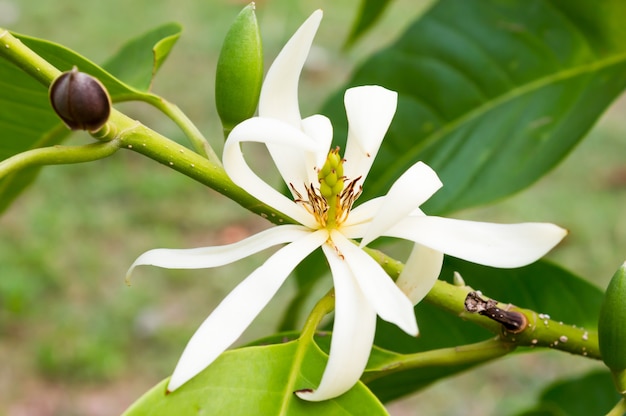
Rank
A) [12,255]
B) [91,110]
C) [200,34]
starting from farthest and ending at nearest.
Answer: [200,34], [12,255], [91,110]

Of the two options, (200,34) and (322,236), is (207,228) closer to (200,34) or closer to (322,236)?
(200,34)

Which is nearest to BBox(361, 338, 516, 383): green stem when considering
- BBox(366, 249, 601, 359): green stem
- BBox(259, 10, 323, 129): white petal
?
BBox(366, 249, 601, 359): green stem

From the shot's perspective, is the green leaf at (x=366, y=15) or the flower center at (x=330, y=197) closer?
the flower center at (x=330, y=197)

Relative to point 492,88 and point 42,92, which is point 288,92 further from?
point 492,88

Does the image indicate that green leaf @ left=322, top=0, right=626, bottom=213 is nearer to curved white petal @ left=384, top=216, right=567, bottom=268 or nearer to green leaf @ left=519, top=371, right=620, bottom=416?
green leaf @ left=519, top=371, right=620, bottom=416

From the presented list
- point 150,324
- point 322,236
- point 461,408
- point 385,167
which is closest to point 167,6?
point 150,324

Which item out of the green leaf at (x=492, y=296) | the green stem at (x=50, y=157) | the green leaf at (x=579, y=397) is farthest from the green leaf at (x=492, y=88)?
the green stem at (x=50, y=157)

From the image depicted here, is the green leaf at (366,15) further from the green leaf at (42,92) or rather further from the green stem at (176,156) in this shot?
the green stem at (176,156)
